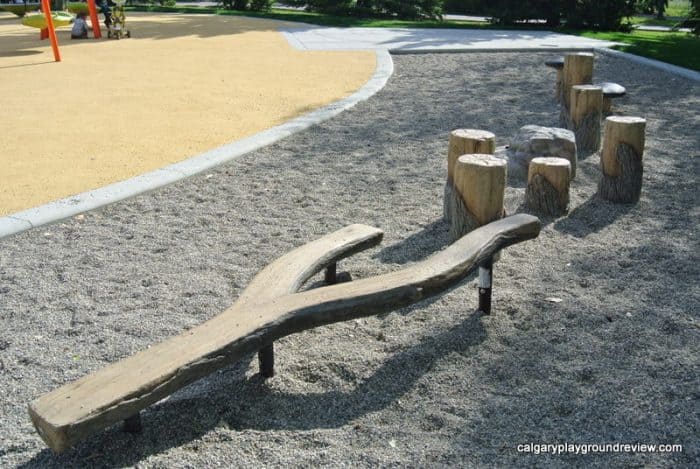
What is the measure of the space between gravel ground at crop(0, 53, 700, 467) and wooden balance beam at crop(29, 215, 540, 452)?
1.00 ft

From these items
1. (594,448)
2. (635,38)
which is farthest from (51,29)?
(594,448)

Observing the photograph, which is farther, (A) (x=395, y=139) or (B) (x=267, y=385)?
(A) (x=395, y=139)

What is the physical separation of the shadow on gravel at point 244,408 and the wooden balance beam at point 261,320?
0.36 feet

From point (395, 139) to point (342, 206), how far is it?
1.91 meters

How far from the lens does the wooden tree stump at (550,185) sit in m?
4.80

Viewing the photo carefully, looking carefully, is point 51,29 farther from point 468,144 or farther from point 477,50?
point 468,144

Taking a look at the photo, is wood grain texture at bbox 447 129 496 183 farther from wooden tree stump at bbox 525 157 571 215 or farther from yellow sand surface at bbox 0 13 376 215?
yellow sand surface at bbox 0 13 376 215

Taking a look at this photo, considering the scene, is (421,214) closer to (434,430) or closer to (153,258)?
(153,258)

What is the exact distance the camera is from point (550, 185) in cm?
481

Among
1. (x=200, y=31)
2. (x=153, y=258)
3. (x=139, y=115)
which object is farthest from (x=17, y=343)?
(x=200, y=31)

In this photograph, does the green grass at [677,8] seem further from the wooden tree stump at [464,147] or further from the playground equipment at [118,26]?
the wooden tree stump at [464,147]

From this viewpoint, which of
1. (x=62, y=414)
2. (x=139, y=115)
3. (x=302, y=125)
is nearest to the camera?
(x=62, y=414)

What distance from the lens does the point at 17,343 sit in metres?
3.27

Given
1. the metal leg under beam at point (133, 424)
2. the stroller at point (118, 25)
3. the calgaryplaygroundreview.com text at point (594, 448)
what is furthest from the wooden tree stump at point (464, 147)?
the stroller at point (118, 25)
